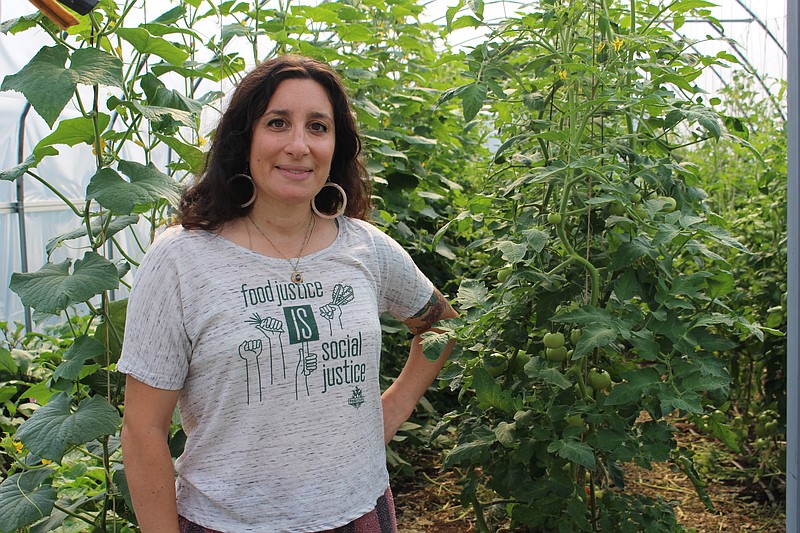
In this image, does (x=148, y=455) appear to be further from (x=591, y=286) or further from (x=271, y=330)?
(x=591, y=286)

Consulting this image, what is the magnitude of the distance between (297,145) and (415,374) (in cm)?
69

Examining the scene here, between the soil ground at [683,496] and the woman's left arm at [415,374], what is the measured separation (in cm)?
A: 114

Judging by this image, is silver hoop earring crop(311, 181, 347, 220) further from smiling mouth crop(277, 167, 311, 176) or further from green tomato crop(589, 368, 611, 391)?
green tomato crop(589, 368, 611, 391)

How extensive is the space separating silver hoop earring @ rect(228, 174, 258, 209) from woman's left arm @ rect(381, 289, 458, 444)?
508mm

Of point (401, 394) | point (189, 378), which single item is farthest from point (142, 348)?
point (401, 394)

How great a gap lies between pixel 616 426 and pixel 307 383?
31.7 inches

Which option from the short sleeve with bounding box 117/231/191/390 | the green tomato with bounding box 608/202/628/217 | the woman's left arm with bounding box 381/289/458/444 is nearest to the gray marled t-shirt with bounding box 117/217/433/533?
the short sleeve with bounding box 117/231/191/390

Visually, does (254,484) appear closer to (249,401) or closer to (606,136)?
(249,401)

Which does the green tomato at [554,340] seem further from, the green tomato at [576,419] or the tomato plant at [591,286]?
the green tomato at [576,419]

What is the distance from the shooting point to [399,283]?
177 centimetres

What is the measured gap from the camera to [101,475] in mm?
2252

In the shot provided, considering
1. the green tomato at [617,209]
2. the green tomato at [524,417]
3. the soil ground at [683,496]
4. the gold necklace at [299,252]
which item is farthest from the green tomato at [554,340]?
the soil ground at [683,496]

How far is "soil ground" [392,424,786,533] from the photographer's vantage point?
9.84 feet

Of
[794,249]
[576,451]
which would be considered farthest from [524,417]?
[794,249]
